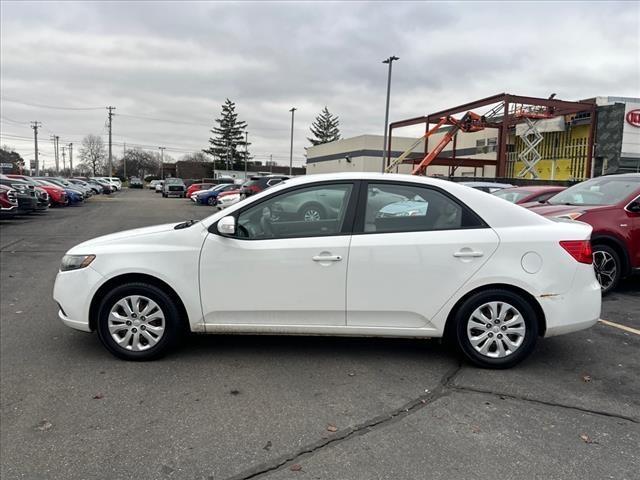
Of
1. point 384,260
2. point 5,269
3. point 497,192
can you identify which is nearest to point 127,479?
point 384,260

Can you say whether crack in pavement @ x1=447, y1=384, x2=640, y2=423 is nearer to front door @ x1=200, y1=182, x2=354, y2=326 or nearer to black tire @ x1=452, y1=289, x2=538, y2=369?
black tire @ x1=452, y1=289, x2=538, y2=369

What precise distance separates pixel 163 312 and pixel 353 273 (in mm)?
1662

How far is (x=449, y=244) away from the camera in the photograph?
4215 millimetres

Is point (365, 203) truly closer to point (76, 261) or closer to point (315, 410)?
point (315, 410)

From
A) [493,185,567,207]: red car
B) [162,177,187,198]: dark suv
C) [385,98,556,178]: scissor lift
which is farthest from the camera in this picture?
[162,177,187,198]: dark suv

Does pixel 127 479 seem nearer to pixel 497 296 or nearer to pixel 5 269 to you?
pixel 497 296

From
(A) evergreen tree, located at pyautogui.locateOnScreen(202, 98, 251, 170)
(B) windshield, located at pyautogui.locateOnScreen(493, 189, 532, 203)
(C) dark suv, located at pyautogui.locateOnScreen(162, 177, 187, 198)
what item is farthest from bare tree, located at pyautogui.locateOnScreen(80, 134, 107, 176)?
(B) windshield, located at pyautogui.locateOnScreen(493, 189, 532, 203)

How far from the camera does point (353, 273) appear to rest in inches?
165

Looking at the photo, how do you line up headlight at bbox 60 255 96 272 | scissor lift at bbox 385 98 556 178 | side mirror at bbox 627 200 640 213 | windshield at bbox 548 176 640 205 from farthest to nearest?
scissor lift at bbox 385 98 556 178 < windshield at bbox 548 176 640 205 < side mirror at bbox 627 200 640 213 < headlight at bbox 60 255 96 272

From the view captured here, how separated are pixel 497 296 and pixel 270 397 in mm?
2015

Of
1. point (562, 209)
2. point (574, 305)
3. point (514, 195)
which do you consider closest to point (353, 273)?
point (574, 305)

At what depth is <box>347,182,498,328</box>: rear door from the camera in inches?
165

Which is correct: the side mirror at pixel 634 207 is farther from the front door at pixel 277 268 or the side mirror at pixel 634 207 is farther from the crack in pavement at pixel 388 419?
the front door at pixel 277 268

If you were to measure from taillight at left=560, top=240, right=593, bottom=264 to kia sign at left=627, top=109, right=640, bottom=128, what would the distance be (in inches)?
1080
